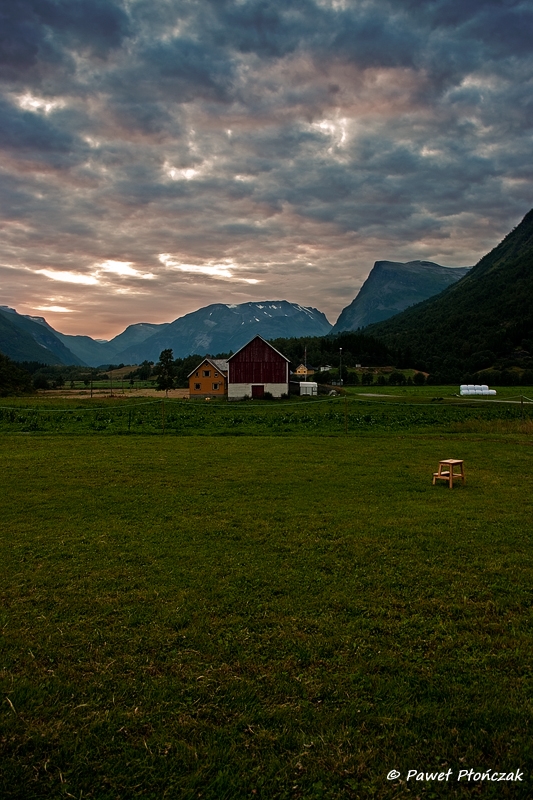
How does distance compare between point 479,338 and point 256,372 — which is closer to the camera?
point 256,372

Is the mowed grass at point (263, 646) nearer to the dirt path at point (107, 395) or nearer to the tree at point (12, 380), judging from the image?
the dirt path at point (107, 395)

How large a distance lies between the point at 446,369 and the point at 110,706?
131132 mm

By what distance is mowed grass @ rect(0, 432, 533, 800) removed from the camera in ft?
13.5

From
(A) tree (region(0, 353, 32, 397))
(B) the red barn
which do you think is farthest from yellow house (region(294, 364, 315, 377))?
(A) tree (region(0, 353, 32, 397))

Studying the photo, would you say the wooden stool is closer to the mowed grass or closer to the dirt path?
the mowed grass

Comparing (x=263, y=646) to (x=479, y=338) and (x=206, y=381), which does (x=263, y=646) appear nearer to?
(x=206, y=381)

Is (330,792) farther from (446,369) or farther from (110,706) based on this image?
(446,369)

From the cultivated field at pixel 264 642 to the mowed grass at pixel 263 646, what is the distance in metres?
0.02

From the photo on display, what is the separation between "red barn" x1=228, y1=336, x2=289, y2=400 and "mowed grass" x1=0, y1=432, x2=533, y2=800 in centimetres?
5392

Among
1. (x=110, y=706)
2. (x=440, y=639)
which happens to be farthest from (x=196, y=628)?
(x=440, y=639)

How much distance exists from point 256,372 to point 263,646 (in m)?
61.1

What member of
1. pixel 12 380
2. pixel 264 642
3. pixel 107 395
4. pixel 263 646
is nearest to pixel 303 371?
pixel 107 395

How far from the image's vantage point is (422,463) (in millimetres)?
18578

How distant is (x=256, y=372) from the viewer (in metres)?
66.4
